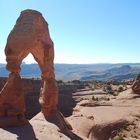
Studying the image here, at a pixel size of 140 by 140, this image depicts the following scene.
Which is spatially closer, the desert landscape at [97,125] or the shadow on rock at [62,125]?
the desert landscape at [97,125]

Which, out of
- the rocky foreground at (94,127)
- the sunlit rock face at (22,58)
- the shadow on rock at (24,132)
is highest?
the sunlit rock face at (22,58)

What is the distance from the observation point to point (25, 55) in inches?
1002

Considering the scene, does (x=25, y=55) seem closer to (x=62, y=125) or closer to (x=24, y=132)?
(x=24, y=132)

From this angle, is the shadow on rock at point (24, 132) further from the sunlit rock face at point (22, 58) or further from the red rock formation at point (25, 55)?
the red rock formation at point (25, 55)

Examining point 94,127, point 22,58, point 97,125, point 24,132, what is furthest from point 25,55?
point 97,125

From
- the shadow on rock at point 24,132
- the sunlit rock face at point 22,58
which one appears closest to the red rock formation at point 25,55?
the sunlit rock face at point 22,58

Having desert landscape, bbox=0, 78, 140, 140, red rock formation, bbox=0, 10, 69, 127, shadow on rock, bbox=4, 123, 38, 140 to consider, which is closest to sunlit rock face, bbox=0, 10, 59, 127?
red rock formation, bbox=0, 10, 69, 127

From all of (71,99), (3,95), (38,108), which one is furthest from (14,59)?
(71,99)

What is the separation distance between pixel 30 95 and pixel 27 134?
1496 inches

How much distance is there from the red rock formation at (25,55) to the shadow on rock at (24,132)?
0.70 metres

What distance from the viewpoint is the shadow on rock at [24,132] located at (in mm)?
21225

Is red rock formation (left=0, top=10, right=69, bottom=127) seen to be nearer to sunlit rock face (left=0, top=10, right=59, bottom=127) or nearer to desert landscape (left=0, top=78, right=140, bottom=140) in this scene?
sunlit rock face (left=0, top=10, right=59, bottom=127)

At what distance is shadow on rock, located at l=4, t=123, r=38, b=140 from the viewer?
69.6 feet

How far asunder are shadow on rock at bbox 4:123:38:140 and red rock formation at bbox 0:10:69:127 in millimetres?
703
